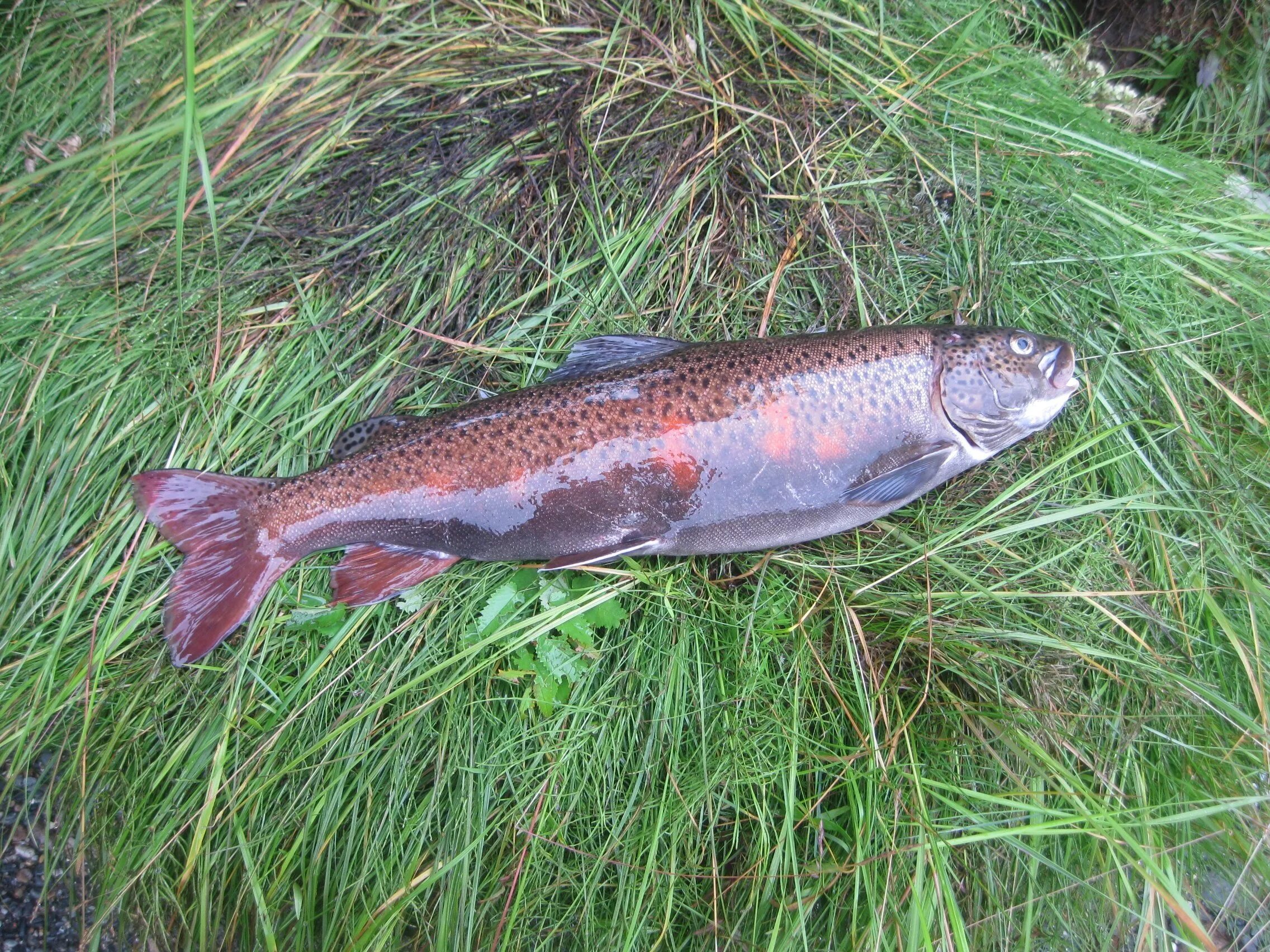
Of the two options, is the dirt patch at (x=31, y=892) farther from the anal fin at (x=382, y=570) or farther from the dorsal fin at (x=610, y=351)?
the dorsal fin at (x=610, y=351)

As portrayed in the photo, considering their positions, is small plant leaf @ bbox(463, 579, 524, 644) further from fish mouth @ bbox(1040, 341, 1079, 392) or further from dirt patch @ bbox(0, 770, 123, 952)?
fish mouth @ bbox(1040, 341, 1079, 392)

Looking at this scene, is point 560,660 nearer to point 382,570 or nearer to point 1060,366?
point 382,570

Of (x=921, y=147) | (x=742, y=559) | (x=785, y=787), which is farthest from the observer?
(x=921, y=147)

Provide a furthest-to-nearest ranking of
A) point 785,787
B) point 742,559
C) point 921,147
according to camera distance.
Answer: point 921,147 < point 742,559 < point 785,787

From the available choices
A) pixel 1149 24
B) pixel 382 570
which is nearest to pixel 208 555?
pixel 382 570

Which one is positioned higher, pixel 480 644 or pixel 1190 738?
pixel 480 644

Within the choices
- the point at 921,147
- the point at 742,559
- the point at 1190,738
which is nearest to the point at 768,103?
the point at 921,147

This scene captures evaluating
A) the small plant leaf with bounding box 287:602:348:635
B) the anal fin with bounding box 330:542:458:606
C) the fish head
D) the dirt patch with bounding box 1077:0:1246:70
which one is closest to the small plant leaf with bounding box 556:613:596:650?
the anal fin with bounding box 330:542:458:606

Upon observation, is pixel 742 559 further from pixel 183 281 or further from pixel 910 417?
pixel 183 281
